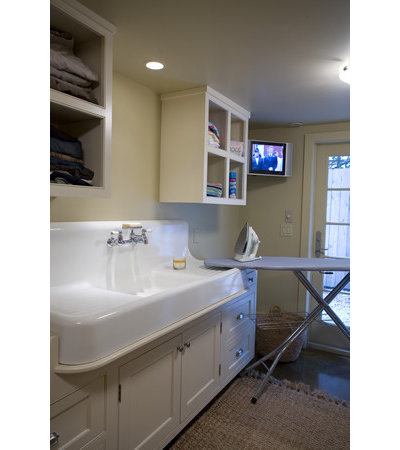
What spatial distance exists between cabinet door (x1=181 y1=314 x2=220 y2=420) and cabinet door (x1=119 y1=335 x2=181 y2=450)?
8 cm

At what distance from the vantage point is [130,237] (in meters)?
2.12

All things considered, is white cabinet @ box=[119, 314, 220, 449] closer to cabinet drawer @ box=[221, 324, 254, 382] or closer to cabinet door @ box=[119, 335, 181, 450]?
cabinet door @ box=[119, 335, 181, 450]

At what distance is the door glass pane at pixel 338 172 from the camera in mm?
3295

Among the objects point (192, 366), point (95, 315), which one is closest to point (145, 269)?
point (192, 366)

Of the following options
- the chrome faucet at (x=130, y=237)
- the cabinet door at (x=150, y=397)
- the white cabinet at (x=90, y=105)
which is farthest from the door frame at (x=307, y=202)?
the white cabinet at (x=90, y=105)

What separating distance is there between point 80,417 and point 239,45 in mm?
1749

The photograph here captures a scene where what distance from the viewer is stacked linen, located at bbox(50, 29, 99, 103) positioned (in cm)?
136

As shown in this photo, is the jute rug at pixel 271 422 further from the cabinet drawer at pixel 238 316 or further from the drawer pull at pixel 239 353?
the cabinet drawer at pixel 238 316

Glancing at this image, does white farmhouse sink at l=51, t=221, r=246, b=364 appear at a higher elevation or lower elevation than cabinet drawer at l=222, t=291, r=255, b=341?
higher

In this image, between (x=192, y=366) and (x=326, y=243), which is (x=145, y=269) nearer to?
(x=192, y=366)

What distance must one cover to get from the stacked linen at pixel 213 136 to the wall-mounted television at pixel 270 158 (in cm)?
77

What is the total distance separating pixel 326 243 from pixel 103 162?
2.50 meters

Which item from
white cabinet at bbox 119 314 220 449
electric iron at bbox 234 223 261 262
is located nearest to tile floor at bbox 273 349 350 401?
white cabinet at bbox 119 314 220 449

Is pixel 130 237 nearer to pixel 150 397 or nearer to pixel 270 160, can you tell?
pixel 150 397
